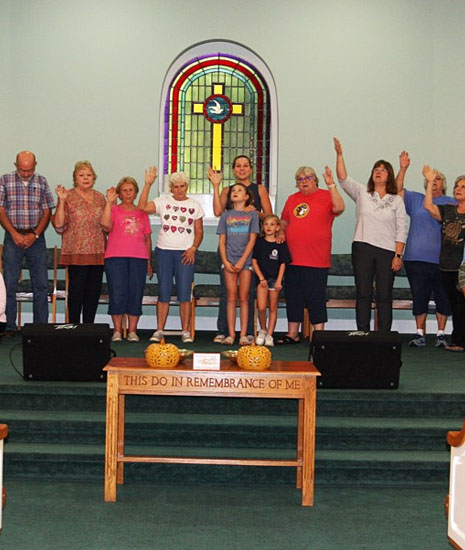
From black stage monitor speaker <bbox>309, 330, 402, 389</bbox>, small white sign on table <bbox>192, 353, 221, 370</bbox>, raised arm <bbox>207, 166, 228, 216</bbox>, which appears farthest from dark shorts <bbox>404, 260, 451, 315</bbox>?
small white sign on table <bbox>192, 353, 221, 370</bbox>

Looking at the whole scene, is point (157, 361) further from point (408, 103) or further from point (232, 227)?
point (408, 103)

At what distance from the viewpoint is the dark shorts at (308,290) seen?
6.91m

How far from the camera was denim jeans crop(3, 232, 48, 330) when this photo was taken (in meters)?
6.98

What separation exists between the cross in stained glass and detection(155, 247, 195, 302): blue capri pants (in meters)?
2.67

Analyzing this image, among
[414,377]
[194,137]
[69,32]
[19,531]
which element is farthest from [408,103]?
[19,531]

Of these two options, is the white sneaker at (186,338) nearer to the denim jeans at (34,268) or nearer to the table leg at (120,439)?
the denim jeans at (34,268)

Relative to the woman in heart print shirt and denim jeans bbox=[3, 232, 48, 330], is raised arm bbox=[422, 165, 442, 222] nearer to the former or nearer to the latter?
the woman in heart print shirt

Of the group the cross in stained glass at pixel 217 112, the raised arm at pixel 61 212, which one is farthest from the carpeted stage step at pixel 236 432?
the cross in stained glass at pixel 217 112

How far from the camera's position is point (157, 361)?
4.08 metres

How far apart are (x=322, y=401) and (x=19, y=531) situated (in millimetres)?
2031

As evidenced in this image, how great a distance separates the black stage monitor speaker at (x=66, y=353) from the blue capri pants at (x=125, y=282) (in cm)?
178

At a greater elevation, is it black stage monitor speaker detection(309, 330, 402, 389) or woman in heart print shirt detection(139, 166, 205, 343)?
woman in heart print shirt detection(139, 166, 205, 343)

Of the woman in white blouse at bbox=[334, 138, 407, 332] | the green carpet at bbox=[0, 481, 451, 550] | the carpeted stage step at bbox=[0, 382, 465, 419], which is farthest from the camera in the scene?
the woman in white blouse at bbox=[334, 138, 407, 332]

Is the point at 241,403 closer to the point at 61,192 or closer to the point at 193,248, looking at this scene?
the point at 193,248
